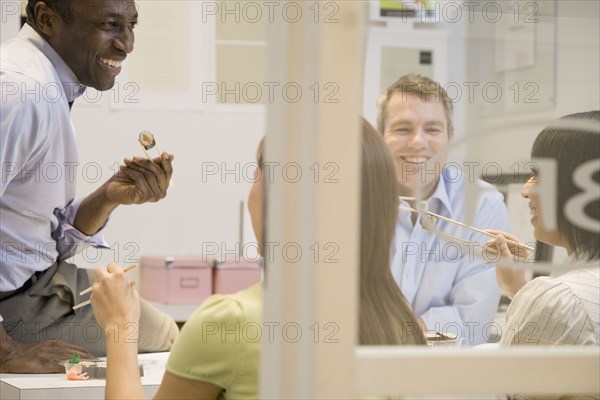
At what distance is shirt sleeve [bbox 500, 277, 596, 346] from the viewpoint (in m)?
1.00

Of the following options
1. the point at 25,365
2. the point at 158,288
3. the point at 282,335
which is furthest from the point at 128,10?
the point at 282,335

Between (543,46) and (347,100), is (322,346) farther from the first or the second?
(543,46)

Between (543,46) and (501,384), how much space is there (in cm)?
36

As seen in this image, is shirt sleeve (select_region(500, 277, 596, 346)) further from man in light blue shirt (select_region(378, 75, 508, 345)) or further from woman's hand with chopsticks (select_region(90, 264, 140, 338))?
woman's hand with chopsticks (select_region(90, 264, 140, 338))

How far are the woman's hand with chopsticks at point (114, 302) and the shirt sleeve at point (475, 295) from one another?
70 centimetres

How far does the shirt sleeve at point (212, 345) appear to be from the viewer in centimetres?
121

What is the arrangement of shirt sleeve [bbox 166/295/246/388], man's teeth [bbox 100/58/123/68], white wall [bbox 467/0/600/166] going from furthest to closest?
man's teeth [bbox 100/58/123/68], shirt sleeve [bbox 166/295/246/388], white wall [bbox 467/0/600/166]

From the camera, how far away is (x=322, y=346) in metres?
0.76

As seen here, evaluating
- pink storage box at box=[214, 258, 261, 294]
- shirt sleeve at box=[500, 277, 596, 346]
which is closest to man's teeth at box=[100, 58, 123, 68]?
pink storage box at box=[214, 258, 261, 294]

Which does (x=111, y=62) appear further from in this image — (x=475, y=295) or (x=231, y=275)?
(x=475, y=295)

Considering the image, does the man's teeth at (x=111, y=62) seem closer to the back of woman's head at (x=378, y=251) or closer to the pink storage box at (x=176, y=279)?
the pink storage box at (x=176, y=279)

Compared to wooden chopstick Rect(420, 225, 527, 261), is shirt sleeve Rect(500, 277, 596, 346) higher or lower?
lower

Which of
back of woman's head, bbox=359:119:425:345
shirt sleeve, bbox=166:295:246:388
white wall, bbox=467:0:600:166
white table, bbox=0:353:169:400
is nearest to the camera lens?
back of woman's head, bbox=359:119:425:345

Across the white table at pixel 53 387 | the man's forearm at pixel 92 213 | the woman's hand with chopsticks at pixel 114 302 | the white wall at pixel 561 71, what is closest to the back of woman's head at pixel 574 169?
the white wall at pixel 561 71
